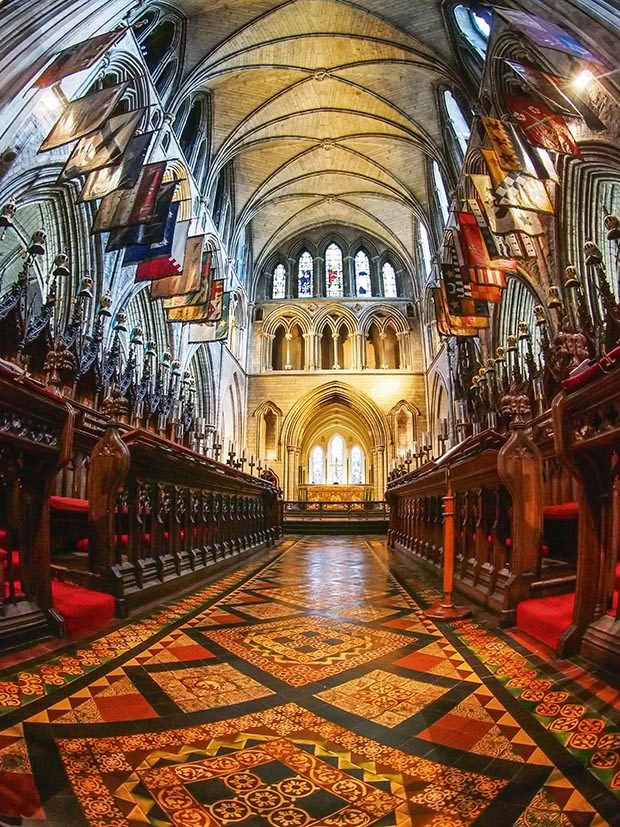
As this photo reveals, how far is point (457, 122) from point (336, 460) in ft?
55.3

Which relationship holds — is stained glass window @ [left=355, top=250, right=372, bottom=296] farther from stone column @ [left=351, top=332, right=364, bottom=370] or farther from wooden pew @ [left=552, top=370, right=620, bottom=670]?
wooden pew @ [left=552, top=370, right=620, bottom=670]

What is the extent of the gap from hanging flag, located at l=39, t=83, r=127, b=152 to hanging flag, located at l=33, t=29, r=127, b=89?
48 centimetres

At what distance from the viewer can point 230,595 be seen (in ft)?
14.8

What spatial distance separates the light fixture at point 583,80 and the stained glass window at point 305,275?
663 inches

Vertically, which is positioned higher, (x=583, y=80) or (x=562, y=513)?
(x=583, y=80)

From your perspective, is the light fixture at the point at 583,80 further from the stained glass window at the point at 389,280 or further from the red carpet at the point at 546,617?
the stained glass window at the point at 389,280

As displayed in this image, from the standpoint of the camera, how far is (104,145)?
29.1 ft

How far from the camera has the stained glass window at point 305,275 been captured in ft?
84.6

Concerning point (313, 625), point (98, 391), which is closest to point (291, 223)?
point (98, 391)

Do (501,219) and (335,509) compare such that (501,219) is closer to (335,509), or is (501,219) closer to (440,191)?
(440,191)

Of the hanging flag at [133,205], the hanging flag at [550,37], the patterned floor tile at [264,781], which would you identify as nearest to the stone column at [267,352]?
the hanging flag at [133,205]

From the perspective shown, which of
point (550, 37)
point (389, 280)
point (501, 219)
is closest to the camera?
point (550, 37)

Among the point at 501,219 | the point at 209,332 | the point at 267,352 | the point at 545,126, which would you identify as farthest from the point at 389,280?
the point at 545,126

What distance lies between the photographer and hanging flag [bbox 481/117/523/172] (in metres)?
9.13
